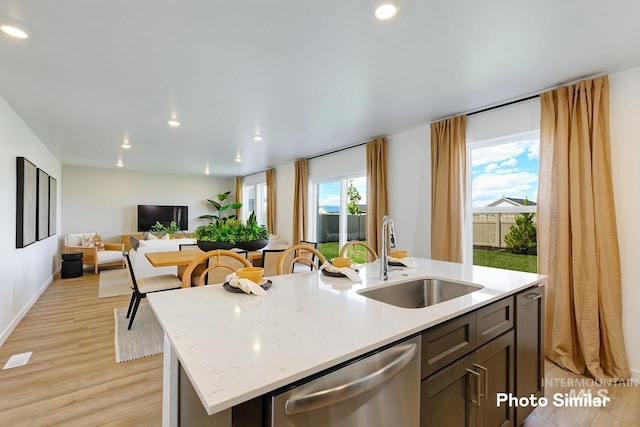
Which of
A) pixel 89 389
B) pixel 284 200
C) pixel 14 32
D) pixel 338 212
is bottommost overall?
pixel 89 389

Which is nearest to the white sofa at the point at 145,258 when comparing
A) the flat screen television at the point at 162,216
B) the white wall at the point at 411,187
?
the flat screen television at the point at 162,216

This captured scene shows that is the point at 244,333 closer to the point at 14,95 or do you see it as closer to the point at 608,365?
the point at 608,365

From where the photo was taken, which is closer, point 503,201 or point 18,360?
point 18,360

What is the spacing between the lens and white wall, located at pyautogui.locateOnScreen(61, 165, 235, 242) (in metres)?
7.21

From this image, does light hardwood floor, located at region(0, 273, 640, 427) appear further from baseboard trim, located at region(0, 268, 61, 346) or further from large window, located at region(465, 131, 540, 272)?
large window, located at region(465, 131, 540, 272)

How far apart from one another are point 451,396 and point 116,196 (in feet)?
28.6

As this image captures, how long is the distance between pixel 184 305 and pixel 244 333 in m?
0.46

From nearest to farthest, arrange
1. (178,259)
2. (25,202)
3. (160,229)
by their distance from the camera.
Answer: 1. (178,259)
2. (25,202)
3. (160,229)

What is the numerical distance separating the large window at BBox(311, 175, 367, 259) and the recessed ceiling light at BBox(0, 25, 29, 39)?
4029mm

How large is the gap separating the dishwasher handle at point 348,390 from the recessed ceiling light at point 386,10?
5.48 feet

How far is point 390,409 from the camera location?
100cm

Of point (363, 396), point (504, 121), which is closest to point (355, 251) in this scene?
point (363, 396)

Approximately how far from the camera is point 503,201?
326 centimetres

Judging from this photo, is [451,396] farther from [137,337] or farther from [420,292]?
[137,337]
